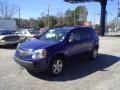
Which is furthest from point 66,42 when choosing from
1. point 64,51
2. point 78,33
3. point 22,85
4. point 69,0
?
point 69,0

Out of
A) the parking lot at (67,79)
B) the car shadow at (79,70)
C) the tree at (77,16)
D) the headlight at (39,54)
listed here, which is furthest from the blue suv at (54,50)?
the tree at (77,16)

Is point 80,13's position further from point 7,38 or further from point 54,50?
point 54,50

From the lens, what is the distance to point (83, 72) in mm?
9180

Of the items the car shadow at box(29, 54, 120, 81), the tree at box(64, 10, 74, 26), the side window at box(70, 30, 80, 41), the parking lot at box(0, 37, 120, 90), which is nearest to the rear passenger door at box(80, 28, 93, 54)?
the side window at box(70, 30, 80, 41)

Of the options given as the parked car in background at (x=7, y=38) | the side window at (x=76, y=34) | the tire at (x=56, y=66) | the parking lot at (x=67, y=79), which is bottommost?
→ the parking lot at (x=67, y=79)

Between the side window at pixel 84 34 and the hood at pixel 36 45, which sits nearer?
the hood at pixel 36 45

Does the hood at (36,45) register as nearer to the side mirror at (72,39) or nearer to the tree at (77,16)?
the side mirror at (72,39)

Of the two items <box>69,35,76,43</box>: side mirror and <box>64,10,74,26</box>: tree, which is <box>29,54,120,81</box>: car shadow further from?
<box>64,10,74,26</box>: tree

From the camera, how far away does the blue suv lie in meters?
7.87

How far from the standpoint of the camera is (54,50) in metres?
8.23

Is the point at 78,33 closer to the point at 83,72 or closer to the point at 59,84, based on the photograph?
the point at 83,72

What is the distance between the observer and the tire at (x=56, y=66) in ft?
26.9

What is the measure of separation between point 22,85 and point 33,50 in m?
1.33

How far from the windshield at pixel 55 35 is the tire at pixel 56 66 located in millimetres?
857
